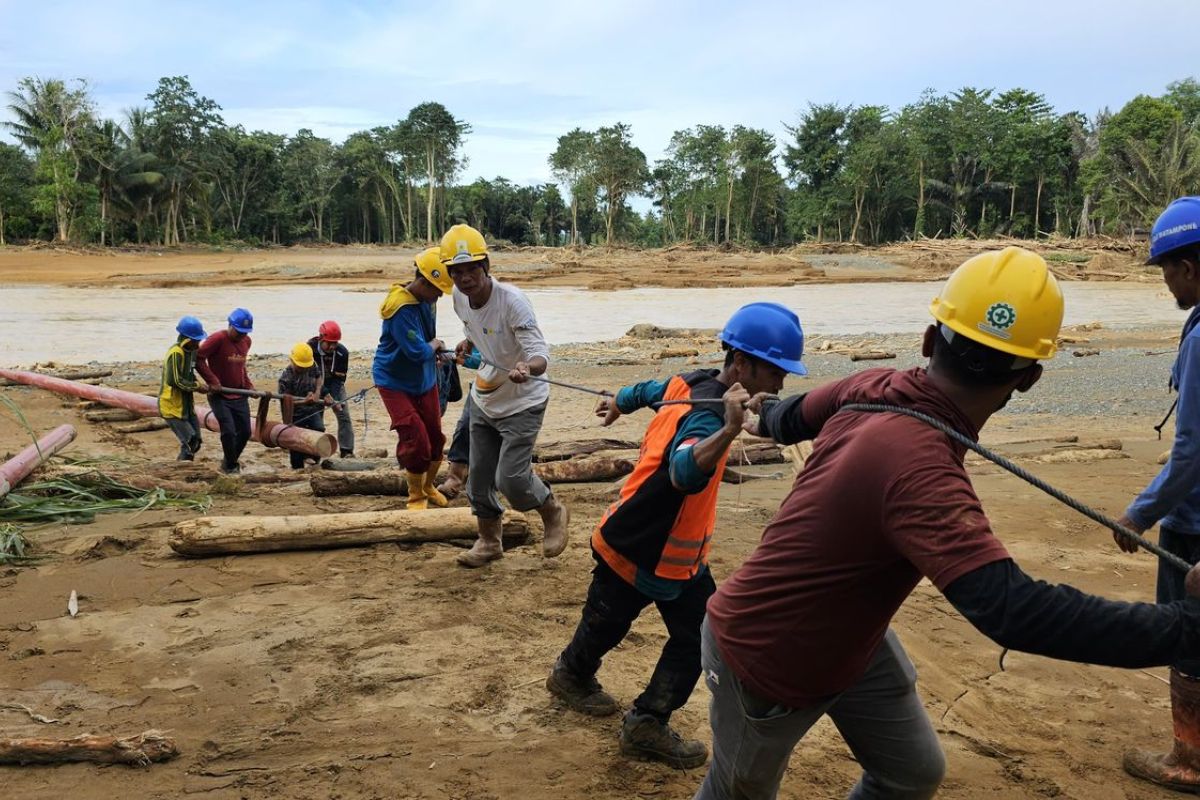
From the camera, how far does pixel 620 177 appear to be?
211 ft

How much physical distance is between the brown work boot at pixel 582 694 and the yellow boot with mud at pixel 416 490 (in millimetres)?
3089

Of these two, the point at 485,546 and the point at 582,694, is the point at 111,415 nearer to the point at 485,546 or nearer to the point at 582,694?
the point at 485,546

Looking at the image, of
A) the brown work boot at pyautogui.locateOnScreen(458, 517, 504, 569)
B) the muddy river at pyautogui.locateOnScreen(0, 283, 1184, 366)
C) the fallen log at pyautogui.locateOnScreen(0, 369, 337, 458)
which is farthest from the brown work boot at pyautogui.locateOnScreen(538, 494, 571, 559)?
the muddy river at pyautogui.locateOnScreen(0, 283, 1184, 366)

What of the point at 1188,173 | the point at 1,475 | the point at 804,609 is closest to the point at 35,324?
the point at 1,475

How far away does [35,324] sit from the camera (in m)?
23.4

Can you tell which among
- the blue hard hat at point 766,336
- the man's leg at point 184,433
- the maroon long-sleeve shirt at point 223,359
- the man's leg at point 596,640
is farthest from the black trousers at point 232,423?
the blue hard hat at point 766,336

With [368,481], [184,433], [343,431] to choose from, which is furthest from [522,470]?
[184,433]

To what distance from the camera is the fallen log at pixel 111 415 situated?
39.1 feet

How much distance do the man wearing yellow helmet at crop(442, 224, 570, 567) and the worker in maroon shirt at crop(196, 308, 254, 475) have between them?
4.38 metres

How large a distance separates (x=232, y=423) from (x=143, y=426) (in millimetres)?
3134

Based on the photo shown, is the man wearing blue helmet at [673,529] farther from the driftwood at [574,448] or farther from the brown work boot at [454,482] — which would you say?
the driftwood at [574,448]

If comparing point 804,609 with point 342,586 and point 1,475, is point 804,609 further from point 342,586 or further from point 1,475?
point 1,475

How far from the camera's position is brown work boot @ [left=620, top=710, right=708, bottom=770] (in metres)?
3.45

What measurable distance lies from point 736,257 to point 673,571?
49.1 m
